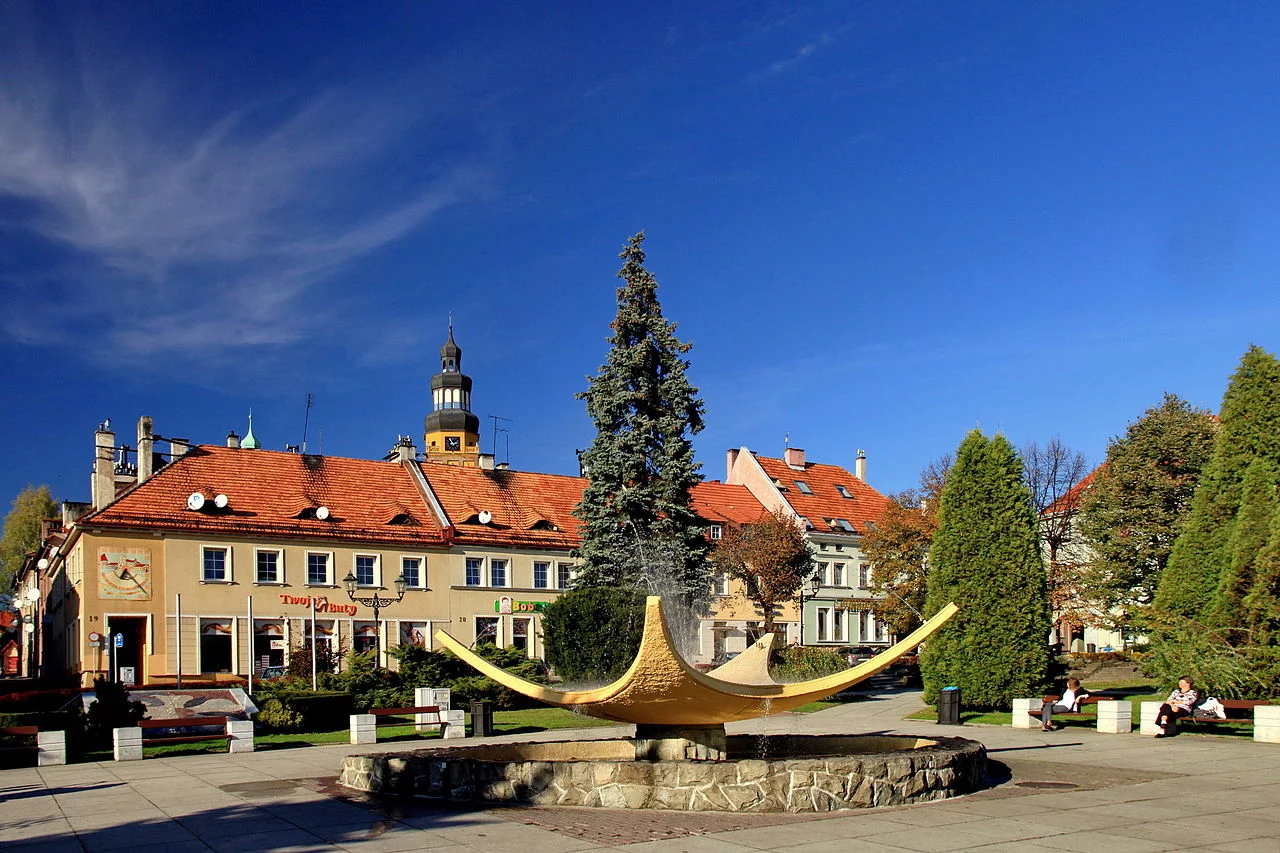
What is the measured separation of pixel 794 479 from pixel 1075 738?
145 ft

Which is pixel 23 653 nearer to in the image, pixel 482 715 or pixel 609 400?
pixel 609 400

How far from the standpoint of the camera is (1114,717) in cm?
2153

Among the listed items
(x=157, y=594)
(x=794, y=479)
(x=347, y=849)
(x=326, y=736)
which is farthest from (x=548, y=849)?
(x=794, y=479)

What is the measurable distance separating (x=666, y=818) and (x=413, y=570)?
119 ft

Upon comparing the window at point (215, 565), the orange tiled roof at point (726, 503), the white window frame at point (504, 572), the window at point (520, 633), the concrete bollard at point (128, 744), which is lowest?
the window at point (520, 633)

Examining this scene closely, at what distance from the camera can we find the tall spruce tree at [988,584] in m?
26.1

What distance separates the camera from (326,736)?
82.2 ft

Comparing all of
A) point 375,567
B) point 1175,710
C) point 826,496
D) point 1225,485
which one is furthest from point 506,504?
point 1175,710

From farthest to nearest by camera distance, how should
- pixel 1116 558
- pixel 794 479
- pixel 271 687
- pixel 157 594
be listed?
pixel 794 479 → pixel 1116 558 → pixel 157 594 → pixel 271 687

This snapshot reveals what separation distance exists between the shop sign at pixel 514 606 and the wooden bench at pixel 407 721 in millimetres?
19566

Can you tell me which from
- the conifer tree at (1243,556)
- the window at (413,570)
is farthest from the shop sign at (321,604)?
the conifer tree at (1243,556)

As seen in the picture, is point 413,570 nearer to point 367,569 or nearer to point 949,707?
point 367,569

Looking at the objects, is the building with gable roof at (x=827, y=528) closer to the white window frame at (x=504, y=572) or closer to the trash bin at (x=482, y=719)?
the white window frame at (x=504, y=572)

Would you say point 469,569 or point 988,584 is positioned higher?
point 988,584
